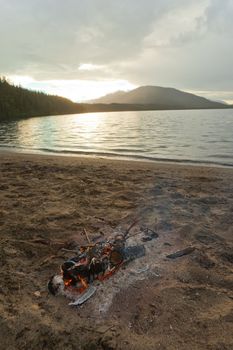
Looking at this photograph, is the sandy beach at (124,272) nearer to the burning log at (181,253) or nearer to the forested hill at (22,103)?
the burning log at (181,253)

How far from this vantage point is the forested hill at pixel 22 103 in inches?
3152

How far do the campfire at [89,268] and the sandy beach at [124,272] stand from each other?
0.43 ft

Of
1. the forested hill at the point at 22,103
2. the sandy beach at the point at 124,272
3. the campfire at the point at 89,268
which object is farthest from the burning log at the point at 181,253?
the forested hill at the point at 22,103

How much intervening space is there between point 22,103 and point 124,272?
3809 inches

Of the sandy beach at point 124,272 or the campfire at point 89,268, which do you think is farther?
the campfire at point 89,268

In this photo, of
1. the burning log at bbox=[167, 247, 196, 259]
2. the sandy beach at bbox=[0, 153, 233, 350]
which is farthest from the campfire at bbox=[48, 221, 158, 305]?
the burning log at bbox=[167, 247, 196, 259]

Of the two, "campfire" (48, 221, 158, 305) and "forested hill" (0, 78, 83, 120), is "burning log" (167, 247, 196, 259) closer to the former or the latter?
"campfire" (48, 221, 158, 305)

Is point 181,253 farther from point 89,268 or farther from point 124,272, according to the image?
point 89,268

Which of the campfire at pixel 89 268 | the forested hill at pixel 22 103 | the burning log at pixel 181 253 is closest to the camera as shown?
the campfire at pixel 89 268

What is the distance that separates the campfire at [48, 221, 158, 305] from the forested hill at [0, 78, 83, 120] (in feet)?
252

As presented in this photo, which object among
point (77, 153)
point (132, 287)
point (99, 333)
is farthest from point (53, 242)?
point (77, 153)

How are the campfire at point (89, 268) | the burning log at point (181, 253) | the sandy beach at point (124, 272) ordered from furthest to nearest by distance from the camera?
the burning log at point (181, 253)
the campfire at point (89, 268)
the sandy beach at point (124, 272)

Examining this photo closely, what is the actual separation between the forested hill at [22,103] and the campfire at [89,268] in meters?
76.8

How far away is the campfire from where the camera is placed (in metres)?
4.15
